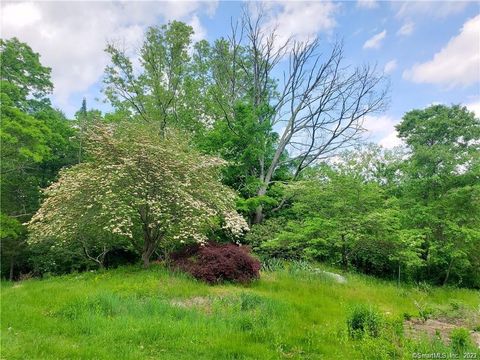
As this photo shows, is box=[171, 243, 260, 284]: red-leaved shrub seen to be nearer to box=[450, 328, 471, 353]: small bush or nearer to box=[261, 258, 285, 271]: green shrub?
box=[261, 258, 285, 271]: green shrub

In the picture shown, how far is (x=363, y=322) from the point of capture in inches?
211

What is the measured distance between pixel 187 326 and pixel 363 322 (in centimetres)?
264

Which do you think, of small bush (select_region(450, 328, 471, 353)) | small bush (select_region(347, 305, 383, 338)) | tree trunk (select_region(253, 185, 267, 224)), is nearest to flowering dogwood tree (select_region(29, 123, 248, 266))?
small bush (select_region(347, 305, 383, 338))

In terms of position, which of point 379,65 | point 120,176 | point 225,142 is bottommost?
point 120,176

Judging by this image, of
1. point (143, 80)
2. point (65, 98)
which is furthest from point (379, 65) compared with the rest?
point (65, 98)

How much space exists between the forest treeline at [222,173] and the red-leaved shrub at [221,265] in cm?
63

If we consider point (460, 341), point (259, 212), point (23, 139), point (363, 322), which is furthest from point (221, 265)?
point (23, 139)

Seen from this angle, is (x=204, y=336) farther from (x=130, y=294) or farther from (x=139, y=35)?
(x=139, y=35)

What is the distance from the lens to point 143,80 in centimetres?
2069

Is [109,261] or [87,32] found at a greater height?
[87,32]

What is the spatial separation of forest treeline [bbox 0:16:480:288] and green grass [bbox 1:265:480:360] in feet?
8.66

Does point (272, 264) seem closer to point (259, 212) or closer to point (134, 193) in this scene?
point (134, 193)

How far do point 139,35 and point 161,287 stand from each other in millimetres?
16551

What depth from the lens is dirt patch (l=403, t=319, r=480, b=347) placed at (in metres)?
5.30
